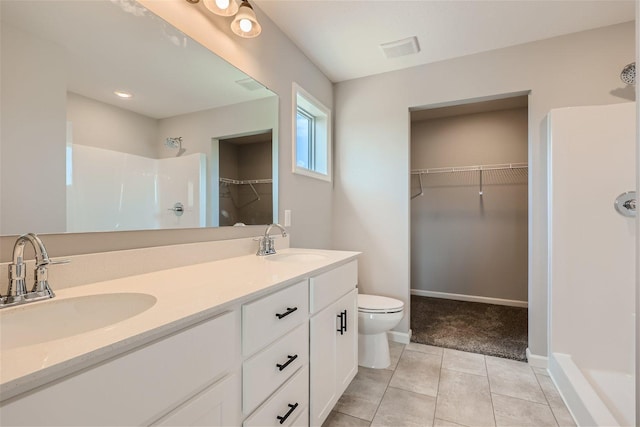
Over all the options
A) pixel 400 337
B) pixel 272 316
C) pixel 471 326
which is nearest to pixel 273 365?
pixel 272 316

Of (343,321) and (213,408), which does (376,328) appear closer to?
(343,321)

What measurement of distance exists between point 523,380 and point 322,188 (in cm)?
197

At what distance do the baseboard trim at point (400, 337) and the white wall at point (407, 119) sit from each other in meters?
0.08

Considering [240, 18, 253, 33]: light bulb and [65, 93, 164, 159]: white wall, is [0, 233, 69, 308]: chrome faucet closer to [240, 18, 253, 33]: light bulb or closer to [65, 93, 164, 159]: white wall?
[65, 93, 164, 159]: white wall

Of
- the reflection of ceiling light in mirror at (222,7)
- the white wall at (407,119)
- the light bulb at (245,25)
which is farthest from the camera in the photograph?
the white wall at (407,119)

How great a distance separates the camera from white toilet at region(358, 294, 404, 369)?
76.7 inches

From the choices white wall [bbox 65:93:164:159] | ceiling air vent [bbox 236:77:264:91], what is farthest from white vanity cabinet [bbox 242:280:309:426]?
ceiling air vent [bbox 236:77:264:91]

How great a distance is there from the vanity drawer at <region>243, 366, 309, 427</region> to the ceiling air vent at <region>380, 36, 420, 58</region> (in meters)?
2.20

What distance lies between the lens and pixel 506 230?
3.23 m

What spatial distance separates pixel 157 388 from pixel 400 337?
2186 mm

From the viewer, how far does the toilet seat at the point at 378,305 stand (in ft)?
6.43

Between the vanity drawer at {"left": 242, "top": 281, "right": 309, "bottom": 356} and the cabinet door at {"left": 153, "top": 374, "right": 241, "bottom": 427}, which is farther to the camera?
the vanity drawer at {"left": 242, "top": 281, "right": 309, "bottom": 356}

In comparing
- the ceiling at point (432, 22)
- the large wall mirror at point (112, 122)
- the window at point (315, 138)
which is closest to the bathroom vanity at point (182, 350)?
the large wall mirror at point (112, 122)

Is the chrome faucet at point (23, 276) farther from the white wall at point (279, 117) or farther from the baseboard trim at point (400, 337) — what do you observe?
the baseboard trim at point (400, 337)
